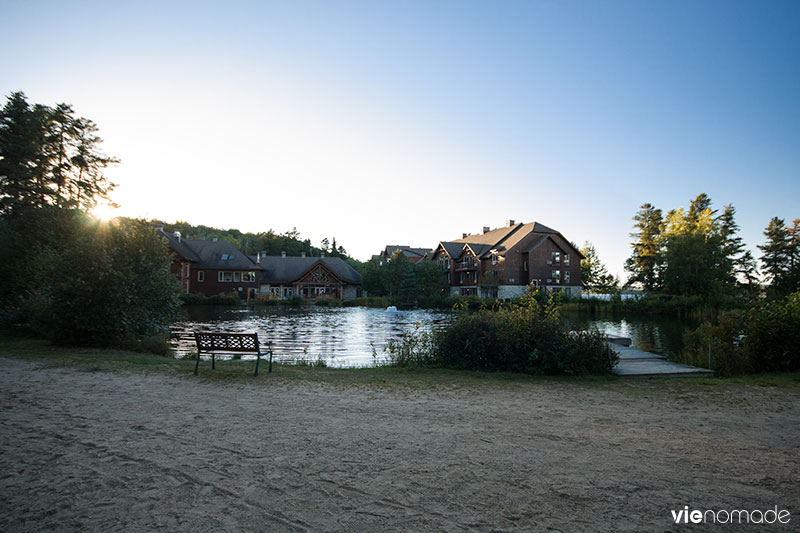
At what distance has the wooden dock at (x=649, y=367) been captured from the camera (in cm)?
1087

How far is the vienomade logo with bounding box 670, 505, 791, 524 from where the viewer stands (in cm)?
364

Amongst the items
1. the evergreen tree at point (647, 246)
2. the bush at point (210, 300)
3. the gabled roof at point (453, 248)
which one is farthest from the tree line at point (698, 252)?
the bush at point (210, 300)

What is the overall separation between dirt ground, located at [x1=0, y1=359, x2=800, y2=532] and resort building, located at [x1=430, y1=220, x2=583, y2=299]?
50.3 m

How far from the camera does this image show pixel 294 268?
67.8m

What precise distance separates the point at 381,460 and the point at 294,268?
6523 centimetres

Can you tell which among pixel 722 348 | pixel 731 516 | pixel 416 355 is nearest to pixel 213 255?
pixel 416 355

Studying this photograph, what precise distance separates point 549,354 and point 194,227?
5055 inches

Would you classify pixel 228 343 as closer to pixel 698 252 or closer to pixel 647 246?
pixel 698 252

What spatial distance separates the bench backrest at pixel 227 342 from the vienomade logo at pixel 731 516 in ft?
28.1

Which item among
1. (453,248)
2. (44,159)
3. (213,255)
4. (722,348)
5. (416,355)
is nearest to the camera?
(722,348)

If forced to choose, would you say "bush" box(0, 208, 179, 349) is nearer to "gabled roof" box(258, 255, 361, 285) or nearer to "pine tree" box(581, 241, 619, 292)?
"gabled roof" box(258, 255, 361, 285)

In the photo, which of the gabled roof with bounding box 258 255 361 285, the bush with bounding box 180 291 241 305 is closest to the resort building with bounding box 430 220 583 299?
the gabled roof with bounding box 258 255 361 285

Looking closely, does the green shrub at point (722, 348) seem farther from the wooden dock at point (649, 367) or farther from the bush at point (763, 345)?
the wooden dock at point (649, 367)

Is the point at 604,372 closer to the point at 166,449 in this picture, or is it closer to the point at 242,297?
the point at 166,449
